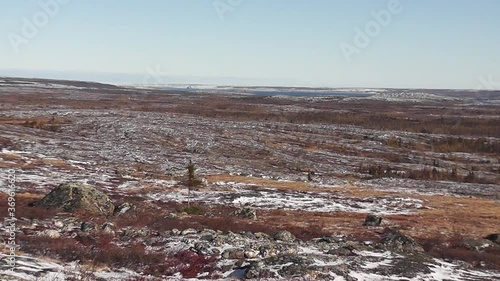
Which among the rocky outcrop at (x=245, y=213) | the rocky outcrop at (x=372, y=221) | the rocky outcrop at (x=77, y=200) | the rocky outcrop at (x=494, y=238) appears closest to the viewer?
the rocky outcrop at (x=77, y=200)

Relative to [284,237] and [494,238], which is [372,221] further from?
[284,237]

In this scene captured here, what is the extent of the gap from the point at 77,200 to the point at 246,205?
10.9 metres

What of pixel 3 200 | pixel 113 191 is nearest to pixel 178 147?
pixel 113 191

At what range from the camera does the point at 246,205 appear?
1190 inches

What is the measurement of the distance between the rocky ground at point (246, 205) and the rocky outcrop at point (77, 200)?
0.27 feet

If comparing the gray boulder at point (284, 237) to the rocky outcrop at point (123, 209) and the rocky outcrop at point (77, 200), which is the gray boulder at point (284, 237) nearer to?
the rocky outcrop at point (123, 209)

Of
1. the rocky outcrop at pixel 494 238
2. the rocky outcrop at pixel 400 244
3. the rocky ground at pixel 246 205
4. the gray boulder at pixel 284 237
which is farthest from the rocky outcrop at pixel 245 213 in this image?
the rocky outcrop at pixel 494 238

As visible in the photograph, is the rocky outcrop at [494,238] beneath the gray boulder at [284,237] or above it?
beneath

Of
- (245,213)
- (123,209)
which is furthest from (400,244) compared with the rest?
(123,209)

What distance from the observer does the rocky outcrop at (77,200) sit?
23.2 m

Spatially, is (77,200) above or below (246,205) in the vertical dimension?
above

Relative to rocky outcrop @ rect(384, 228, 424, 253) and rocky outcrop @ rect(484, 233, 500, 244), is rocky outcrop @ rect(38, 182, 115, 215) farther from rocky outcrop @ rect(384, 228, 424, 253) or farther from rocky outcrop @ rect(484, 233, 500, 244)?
rocky outcrop @ rect(484, 233, 500, 244)

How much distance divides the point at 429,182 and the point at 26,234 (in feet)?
121

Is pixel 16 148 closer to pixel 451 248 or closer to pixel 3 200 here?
pixel 3 200
